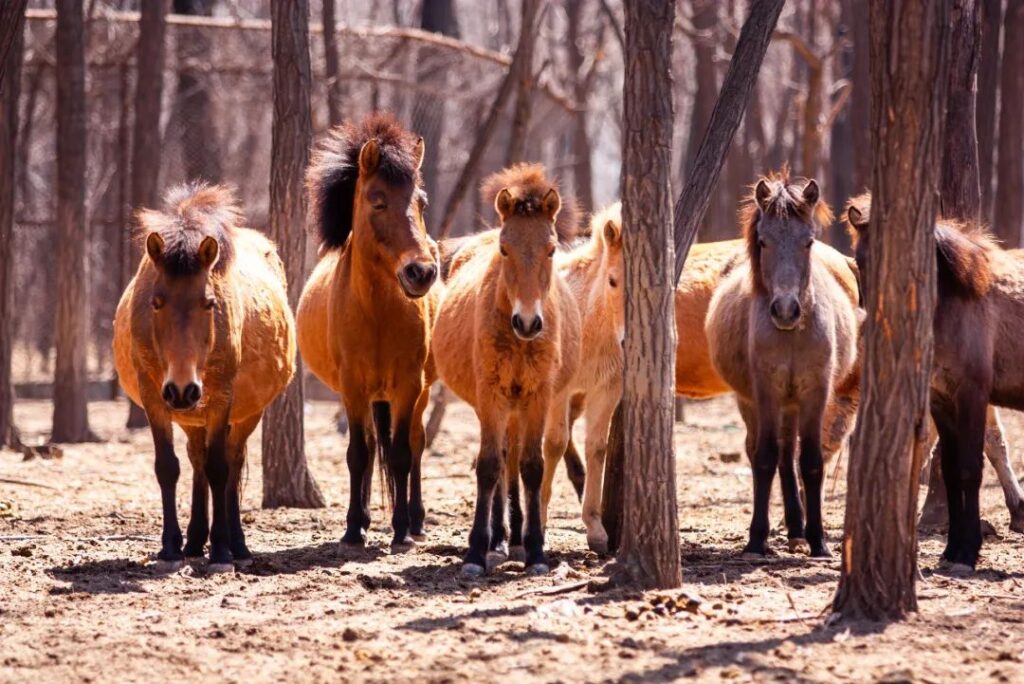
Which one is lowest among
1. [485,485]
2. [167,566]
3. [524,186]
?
[167,566]

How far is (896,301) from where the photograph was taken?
224 inches

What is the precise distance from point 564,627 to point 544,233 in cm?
242

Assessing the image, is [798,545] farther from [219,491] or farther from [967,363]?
[219,491]

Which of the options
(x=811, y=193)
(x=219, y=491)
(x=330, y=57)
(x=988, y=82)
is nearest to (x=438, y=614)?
(x=219, y=491)

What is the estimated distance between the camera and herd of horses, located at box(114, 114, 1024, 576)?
7.46 m

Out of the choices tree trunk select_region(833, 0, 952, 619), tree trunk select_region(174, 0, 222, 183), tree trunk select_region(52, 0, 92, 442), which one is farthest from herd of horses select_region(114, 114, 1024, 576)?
tree trunk select_region(174, 0, 222, 183)

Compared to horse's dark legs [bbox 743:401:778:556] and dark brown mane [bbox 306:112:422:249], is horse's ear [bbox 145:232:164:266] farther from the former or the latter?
horse's dark legs [bbox 743:401:778:556]

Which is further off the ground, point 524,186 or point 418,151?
point 418,151

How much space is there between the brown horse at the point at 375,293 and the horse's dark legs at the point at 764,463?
2.16 meters

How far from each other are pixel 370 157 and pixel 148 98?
7587 millimetres

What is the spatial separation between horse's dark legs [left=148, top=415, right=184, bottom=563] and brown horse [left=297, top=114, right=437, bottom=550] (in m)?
1.12

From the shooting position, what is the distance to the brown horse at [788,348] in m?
7.95

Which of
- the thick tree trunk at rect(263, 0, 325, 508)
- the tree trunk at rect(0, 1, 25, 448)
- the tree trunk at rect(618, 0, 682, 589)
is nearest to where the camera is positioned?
the tree trunk at rect(618, 0, 682, 589)

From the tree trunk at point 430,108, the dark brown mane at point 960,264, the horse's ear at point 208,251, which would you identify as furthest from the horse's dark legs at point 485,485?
the tree trunk at point 430,108
